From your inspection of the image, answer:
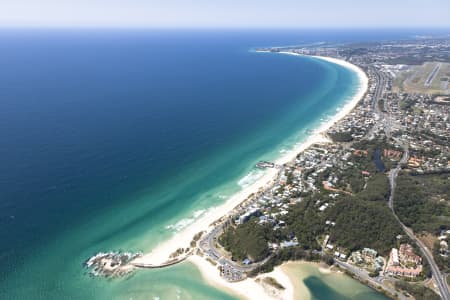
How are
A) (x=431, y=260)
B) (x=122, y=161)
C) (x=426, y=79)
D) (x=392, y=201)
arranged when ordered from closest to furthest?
(x=431, y=260)
(x=392, y=201)
(x=122, y=161)
(x=426, y=79)

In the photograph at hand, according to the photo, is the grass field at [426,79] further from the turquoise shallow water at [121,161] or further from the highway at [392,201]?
the turquoise shallow water at [121,161]

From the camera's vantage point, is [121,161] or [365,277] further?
[121,161]

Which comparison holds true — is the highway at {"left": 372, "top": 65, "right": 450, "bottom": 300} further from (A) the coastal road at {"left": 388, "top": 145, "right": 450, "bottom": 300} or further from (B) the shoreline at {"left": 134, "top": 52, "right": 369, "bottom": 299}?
(B) the shoreline at {"left": 134, "top": 52, "right": 369, "bottom": 299}

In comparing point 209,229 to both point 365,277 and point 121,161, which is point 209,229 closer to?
point 365,277

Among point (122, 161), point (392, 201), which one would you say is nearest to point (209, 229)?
point (122, 161)

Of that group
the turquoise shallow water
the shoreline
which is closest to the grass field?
the turquoise shallow water

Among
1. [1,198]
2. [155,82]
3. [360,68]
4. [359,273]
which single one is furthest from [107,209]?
[360,68]

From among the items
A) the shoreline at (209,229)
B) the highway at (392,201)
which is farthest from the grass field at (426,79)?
the shoreline at (209,229)
